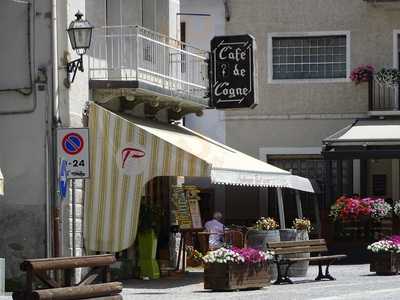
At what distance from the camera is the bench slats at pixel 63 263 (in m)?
14.6

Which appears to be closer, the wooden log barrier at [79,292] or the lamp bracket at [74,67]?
the wooden log barrier at [79,292]

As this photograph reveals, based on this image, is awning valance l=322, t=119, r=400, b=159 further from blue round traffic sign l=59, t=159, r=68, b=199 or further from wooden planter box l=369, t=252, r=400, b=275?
blue round traffic sign l=59, t=159, r=68, b=199

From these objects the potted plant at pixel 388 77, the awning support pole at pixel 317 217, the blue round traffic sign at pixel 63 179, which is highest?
the potted plant at pixel 388 77

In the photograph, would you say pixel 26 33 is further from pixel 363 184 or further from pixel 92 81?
pixel 363 184

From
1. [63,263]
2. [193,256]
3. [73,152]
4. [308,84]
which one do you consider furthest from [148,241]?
[308,84]

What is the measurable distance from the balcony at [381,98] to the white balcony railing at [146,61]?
321 inches

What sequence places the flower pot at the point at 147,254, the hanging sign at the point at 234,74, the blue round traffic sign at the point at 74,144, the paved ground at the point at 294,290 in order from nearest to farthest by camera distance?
the blue round traffic sign at the point at 74,144 < the paved ground at the point at 294,290 < the flower pot at the point at 147,254 < the hanging sign at the point at 234,74

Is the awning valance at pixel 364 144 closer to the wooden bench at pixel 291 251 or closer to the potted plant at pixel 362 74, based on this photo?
the potted plant at pixel 362 74

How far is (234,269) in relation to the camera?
1934 cm

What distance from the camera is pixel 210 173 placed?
20.3 metres

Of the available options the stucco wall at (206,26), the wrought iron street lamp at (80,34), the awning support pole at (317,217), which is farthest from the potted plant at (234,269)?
the stucco wall at (206,26)

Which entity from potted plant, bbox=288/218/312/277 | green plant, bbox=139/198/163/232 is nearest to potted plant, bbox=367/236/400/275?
potted plant, bbox=288/218/312/277

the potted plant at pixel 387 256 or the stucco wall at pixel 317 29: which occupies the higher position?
the stucco wall at pixel 317 29

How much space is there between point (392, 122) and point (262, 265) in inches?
483
